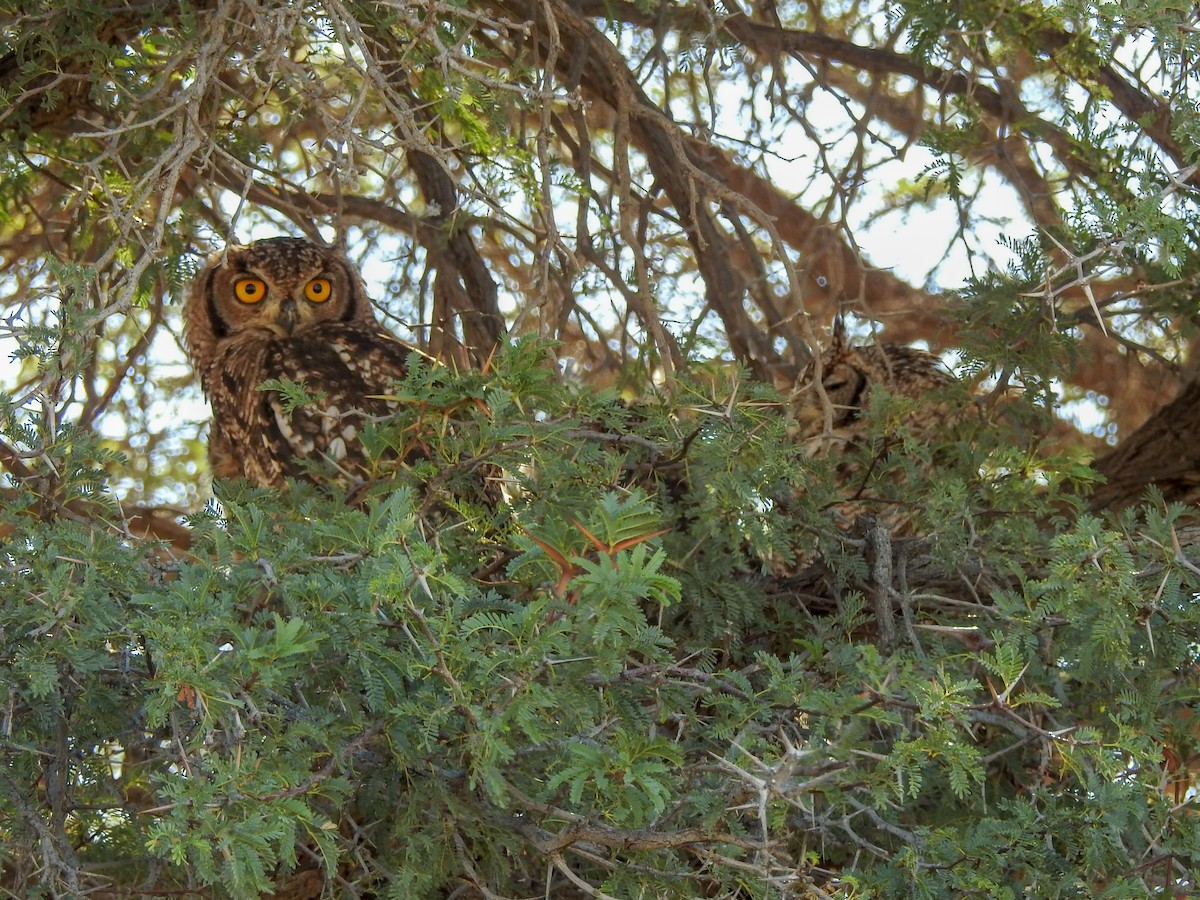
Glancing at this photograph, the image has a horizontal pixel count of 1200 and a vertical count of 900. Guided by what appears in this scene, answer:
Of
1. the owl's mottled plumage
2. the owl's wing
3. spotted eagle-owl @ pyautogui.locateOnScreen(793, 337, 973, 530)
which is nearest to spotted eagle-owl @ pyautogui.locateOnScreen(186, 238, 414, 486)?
the owl's wing

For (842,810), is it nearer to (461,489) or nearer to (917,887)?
(917,887)

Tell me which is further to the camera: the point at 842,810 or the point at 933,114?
the point at 933,114

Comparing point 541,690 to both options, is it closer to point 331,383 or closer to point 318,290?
point 331,383

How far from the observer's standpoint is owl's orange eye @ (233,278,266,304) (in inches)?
172

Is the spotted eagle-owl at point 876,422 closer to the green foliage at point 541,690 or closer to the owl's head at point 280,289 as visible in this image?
the green foliage at point 541,690

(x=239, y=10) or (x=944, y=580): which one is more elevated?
(x=239, y=10)

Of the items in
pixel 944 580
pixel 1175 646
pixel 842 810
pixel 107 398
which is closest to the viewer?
pixel 842 810

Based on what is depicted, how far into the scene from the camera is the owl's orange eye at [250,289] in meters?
4.37

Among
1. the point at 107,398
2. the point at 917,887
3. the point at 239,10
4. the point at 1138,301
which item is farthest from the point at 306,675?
the point at 1138,301

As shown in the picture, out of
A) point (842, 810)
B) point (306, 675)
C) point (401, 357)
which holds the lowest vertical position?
point (842, 810)

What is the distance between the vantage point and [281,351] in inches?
163

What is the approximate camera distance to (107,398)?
4.55 metres

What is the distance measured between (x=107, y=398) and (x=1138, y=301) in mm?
3311

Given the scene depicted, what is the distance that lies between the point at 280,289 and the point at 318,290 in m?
0.12
